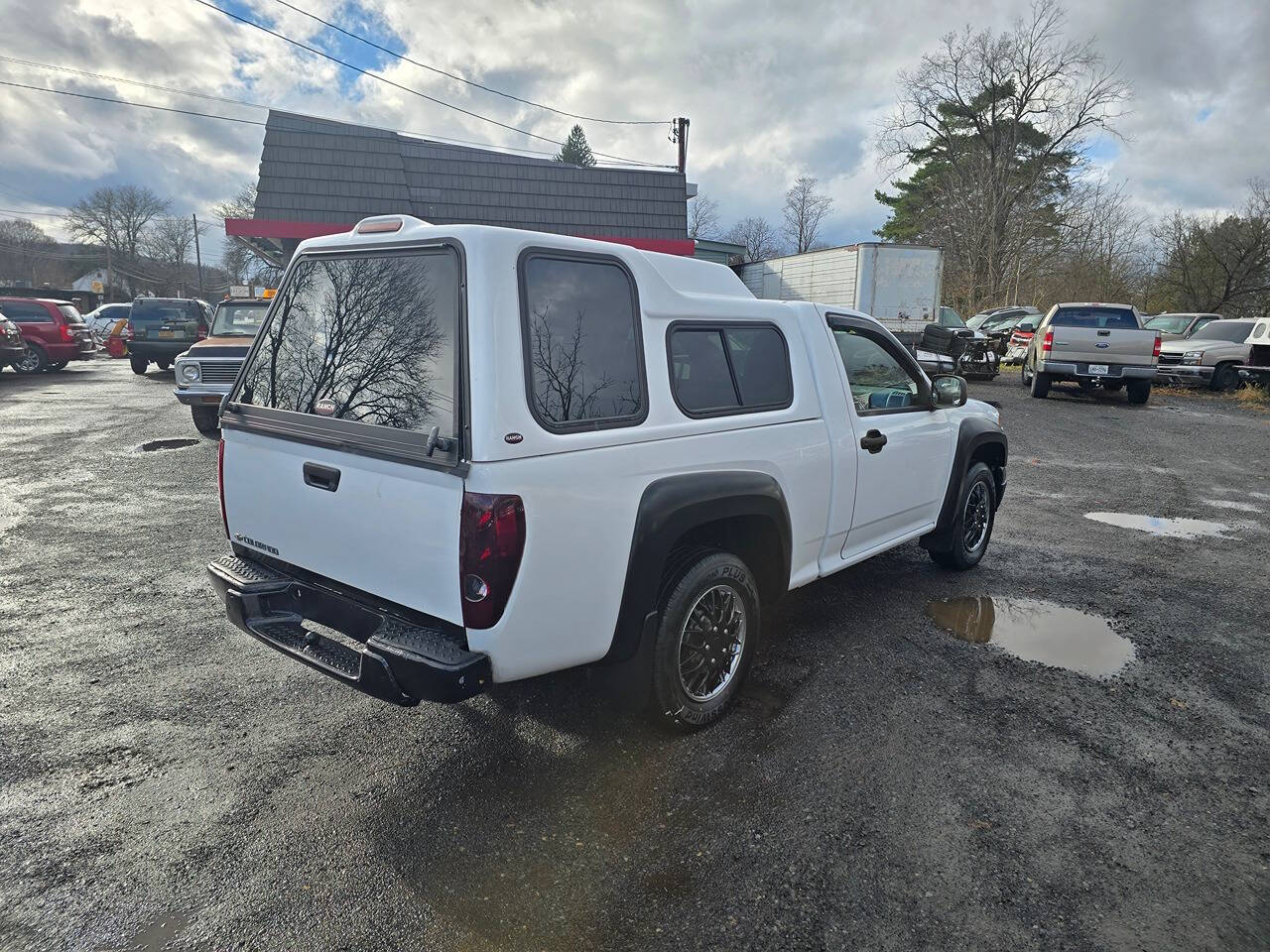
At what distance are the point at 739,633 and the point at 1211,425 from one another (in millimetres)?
13449

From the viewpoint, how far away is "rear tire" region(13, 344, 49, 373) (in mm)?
17781

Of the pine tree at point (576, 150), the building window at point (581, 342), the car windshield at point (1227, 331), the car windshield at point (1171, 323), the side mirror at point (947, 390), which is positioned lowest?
the side mirror at point (947, 390)

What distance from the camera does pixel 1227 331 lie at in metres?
18.0

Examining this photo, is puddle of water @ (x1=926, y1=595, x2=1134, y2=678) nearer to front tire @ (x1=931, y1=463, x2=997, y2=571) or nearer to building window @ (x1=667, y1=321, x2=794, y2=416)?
front tire @ (x1=931, y1=463, x2=997, y2=571)

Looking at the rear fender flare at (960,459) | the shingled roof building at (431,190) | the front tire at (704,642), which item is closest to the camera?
the front tire at (704,642)

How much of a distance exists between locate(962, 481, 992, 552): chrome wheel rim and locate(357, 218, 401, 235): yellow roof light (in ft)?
13.6

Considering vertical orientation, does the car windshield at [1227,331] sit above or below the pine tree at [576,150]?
below

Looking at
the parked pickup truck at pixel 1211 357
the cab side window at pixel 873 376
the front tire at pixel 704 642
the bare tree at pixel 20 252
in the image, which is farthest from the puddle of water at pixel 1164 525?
the bare tree at pixel 20 252

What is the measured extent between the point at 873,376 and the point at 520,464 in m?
2.66

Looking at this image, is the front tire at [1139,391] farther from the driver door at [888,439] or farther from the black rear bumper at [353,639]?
the black rear bumper at [353,639]

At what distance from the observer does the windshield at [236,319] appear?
36.2 feet

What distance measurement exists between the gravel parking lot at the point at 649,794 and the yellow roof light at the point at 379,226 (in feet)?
6.50

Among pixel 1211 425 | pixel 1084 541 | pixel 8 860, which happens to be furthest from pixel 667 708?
pixel 1211 425

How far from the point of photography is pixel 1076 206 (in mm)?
35531
